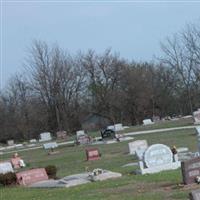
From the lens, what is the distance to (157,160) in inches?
724

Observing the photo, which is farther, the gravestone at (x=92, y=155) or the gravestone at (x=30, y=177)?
the gravestone at (x=92, y=155)

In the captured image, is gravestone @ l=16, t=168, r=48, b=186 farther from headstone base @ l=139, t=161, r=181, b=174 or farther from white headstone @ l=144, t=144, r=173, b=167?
white headstone @ l=144, t=144, r=173, b=167

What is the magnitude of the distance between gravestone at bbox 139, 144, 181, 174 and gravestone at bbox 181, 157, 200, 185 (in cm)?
476

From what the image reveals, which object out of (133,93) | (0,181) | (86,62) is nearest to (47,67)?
(86,62)

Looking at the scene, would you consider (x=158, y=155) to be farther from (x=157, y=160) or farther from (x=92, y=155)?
(x=92, y=155)

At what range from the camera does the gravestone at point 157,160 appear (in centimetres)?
1797

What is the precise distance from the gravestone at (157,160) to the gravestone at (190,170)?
15.6 ft

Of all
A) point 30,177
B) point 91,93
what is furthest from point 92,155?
point 91,93

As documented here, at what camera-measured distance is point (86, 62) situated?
86625 millimetres

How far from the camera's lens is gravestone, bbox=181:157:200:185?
13.0m

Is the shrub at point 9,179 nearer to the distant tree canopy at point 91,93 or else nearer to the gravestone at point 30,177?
the gravestone at point 30,177

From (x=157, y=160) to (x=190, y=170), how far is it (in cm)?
529

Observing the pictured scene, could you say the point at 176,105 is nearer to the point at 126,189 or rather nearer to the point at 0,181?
the point at 0,181

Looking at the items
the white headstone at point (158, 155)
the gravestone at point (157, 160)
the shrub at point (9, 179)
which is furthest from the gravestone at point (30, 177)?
the white headstone at point (158, 155)
